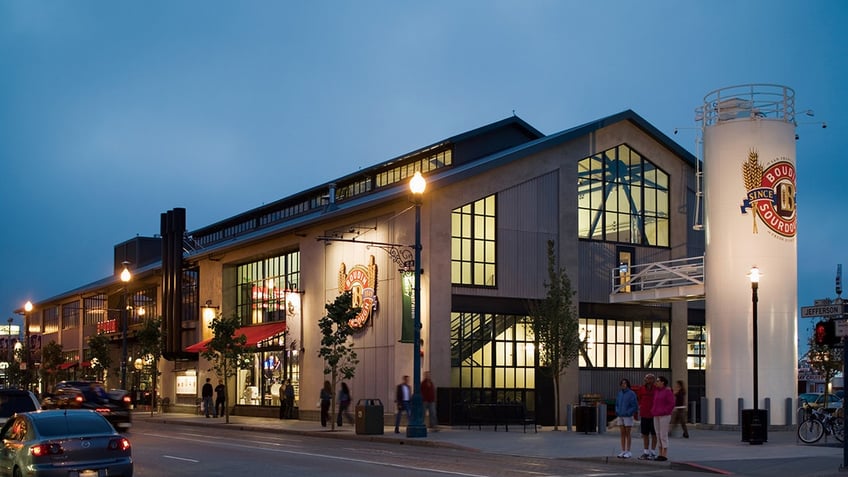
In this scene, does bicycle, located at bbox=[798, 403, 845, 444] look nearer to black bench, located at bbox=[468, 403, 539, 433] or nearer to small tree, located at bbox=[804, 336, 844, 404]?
black bench, located at bbox=[468, 403, 539, 433]

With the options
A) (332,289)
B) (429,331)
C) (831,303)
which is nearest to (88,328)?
(332,289)

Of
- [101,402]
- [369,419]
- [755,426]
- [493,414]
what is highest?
[101,402]

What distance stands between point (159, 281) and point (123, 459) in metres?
49.8

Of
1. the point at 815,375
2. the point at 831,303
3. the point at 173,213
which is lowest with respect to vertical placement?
the point at 815,375

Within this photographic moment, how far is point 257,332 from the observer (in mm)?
49500

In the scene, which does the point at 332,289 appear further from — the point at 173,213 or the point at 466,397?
the point at 173,213

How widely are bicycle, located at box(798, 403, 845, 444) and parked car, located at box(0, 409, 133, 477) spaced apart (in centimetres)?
1827

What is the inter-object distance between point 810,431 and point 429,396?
12028 millimetres

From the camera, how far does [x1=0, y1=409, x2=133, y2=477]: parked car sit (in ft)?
47.4

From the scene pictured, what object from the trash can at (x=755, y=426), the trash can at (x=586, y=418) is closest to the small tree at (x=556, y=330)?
the trash can at (x=586, y=418)

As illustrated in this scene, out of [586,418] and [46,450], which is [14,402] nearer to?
[46,450]

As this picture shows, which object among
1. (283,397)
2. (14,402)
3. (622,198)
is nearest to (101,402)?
(14,402)

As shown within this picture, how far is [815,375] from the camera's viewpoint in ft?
179

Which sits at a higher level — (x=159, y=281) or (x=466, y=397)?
(x=159, y=281)
